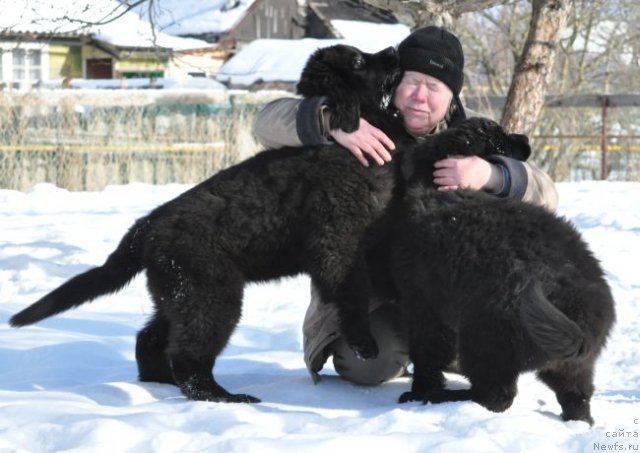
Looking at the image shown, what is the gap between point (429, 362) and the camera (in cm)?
355

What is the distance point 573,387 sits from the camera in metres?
3.26

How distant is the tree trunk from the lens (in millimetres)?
6762

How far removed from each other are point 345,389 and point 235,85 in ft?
87.8

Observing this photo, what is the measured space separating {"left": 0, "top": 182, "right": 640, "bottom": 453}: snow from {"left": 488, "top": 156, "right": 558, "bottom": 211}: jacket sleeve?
82 centimetres

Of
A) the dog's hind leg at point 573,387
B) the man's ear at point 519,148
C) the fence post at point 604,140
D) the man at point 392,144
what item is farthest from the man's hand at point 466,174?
the fence post at point 604,140

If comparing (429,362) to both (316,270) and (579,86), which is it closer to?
(316,270)

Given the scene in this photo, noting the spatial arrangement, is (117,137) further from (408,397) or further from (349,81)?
(408,397)

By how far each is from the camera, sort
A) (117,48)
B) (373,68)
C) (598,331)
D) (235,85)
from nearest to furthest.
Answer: (598,331), (373,68), (117,48), (235,85)

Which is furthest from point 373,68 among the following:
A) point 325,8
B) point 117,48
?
point 325,8

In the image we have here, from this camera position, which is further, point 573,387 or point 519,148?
point 519,148

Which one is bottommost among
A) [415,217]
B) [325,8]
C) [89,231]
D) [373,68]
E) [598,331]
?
[89,231]

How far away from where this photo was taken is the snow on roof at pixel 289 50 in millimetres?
28984

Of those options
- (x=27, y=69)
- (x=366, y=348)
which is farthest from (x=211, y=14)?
(x=366, y=348)

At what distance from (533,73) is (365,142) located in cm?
360
